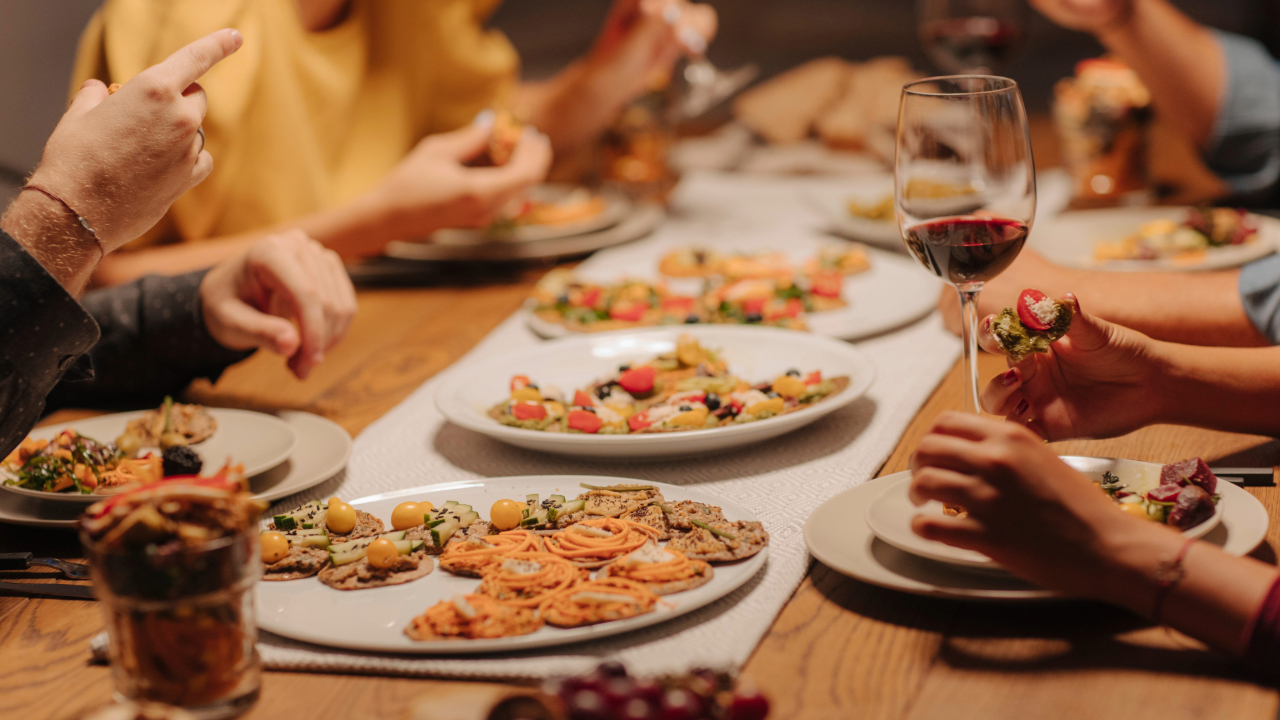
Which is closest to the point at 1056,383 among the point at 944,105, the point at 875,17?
the point at 944,105

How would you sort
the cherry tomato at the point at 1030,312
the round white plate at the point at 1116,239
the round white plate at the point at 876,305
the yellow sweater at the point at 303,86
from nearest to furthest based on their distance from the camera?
the cherry tomato at the point at 1030,312
the round white plate at the point at 876,305
the round white plate at the point at 1116,239
the yellow sweater at the point at 303,86

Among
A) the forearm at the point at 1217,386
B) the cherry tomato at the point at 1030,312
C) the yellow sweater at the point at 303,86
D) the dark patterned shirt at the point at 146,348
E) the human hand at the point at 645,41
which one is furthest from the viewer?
the human hand at the point at 645,41

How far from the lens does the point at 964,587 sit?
0.81 m

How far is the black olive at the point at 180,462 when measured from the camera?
3.65 feet

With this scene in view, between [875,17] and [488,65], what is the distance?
186cm

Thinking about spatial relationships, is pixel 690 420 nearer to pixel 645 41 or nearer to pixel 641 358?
pixel 641 358

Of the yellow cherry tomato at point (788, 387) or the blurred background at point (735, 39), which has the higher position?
the blurred background at point (735, 39)

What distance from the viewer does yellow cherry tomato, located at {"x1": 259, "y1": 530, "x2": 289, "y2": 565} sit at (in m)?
0.92

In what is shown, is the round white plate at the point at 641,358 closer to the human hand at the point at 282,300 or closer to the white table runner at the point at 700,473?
the white table runner at the point at 700,473

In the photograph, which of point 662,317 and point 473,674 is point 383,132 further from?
point 473,674

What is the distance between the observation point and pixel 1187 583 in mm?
733

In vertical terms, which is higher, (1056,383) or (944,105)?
(944,105)

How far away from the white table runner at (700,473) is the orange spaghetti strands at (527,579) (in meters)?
0.05

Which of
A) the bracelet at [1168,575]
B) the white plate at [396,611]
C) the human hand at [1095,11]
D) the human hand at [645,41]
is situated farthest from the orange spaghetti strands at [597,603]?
the human hand at [645,41]
